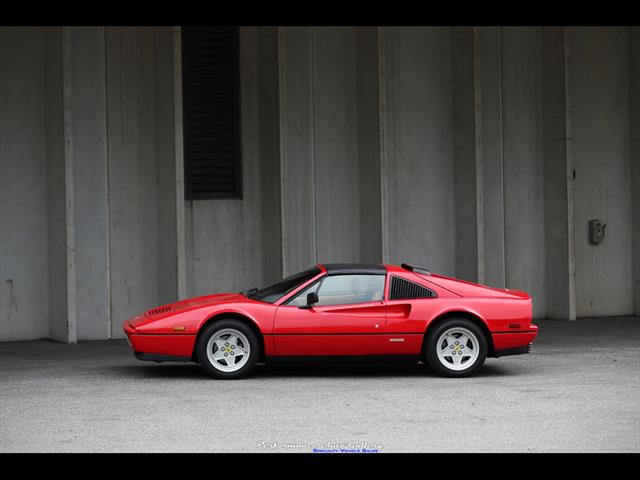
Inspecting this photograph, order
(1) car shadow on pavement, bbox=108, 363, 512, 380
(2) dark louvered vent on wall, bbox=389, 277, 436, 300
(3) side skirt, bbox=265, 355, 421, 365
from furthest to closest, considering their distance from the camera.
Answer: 1. (1) car shadow on pavement, bbox=108, 363, 512, 380
2. (2) dark louvered vent on wall, bbox=389, 277, 436, 300
3. (3) side skirt, bbox=265, 355, 421, 365

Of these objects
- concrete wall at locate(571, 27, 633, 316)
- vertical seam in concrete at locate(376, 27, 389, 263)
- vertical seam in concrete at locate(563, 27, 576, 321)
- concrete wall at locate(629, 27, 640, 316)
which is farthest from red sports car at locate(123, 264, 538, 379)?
concrete wall at locate(629, 27, 640, 316)

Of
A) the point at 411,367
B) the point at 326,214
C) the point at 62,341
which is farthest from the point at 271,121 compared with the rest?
the point at 411,367

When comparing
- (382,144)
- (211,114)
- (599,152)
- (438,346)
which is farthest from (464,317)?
(599,152)

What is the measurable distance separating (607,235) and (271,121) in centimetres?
613

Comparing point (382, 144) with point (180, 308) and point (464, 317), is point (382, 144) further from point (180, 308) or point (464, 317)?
point (180, 308)

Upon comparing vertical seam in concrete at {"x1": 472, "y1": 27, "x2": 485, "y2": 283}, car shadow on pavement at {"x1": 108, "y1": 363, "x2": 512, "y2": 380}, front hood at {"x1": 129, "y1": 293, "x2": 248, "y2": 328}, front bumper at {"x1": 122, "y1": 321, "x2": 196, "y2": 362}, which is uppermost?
vertical seam in concrete at {"x1": 472, "y1": 27, "x2": 485, "y2": 283}

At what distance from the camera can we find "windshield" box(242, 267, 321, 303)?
10508 mm

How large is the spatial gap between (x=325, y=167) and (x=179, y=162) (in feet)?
8.23

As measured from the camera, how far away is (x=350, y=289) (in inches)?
416

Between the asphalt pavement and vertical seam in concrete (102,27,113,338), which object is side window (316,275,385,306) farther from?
vertical seam in concrete (102,27,113,338)

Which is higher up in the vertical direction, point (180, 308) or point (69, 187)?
point (69, 187)

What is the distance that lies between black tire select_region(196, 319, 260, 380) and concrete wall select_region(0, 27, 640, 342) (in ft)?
14.3

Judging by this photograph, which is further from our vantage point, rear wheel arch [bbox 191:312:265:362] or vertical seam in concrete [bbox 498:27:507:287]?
vertical seam in concrete [bbox 498:27:507:287]

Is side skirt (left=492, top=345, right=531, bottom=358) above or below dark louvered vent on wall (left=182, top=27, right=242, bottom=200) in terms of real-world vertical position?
below
